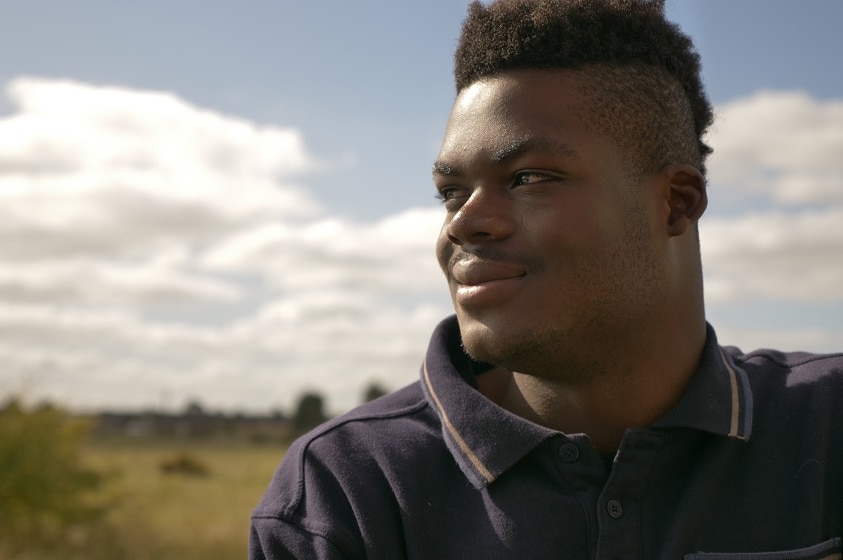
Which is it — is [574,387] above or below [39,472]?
above

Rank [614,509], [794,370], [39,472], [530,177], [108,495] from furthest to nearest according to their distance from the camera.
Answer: [108,495], [39,472], [794,370], [530,177], [614,509]

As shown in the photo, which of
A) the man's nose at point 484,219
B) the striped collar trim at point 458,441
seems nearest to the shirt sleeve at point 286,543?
the striped collar trim at point 458,441

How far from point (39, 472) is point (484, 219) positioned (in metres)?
25.9

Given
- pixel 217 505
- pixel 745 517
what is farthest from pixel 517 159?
pixel 217 505

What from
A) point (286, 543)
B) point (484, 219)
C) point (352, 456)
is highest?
point (484, 219)

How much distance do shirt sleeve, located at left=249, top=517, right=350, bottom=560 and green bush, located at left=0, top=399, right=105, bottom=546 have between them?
79.7 ft

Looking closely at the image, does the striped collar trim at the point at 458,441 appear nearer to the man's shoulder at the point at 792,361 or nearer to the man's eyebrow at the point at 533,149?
the man's eyebrow at the point at 533,149

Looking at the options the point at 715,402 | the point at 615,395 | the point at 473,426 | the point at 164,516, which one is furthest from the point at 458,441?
the point at 164,516

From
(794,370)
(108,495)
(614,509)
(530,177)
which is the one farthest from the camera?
(108,495)

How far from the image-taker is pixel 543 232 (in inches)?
107

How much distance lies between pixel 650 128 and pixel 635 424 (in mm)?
929

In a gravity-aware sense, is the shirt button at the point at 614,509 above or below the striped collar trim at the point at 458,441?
below

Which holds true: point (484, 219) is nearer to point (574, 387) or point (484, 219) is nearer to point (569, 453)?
point (574, 387)

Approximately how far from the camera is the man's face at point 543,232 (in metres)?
Answer: 2.71
